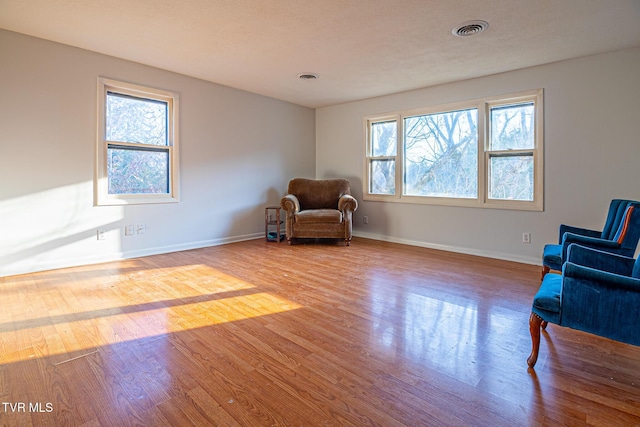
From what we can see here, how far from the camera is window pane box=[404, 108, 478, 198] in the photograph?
4742 millimetres

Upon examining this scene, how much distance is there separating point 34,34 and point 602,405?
5.39 meters

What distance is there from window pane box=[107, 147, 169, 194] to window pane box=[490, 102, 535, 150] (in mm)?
4535

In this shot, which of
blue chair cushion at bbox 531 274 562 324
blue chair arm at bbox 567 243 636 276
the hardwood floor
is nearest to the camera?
the hardwood floor

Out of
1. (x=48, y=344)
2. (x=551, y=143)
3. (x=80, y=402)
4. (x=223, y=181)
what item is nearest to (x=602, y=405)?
(x=80, y=402)

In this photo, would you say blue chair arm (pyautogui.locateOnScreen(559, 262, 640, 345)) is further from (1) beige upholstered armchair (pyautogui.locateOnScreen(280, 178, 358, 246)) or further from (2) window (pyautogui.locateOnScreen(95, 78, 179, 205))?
(2) window (pyautogui.locateOnScreen(95, 78, 179, 205))

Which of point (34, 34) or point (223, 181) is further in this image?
point (223, 181)

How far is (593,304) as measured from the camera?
1.62 meters

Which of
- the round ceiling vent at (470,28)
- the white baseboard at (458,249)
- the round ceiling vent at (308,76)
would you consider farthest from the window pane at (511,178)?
the round ceiling vent at (308,76)

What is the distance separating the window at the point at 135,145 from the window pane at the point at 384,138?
320 cm

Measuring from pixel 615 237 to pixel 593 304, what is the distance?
4.70ft

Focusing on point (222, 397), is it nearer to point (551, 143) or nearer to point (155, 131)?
point (155, 131)

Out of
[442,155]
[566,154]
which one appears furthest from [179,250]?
[566,154]

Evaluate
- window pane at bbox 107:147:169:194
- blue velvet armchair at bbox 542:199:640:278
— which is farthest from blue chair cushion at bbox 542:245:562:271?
window pane at bbox 107:147:169:194

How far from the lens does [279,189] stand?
612cm
